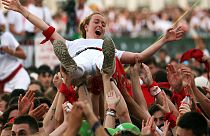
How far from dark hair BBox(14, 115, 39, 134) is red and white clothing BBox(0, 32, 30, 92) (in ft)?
21.0

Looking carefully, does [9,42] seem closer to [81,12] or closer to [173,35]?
[173,35]

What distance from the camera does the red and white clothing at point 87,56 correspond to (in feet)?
36.0

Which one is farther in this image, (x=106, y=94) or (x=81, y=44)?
(x=81, y=44)

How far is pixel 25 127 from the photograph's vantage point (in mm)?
10094

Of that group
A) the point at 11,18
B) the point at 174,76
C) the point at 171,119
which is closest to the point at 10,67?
the point at 11,18

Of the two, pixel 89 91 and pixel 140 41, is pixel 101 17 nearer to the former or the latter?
pixel 89 91

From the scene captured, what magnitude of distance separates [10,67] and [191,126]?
7.84 meters

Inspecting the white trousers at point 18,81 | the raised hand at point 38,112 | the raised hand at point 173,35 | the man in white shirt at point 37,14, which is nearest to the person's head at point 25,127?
the raised hand at point 38,112

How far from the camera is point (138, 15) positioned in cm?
3709

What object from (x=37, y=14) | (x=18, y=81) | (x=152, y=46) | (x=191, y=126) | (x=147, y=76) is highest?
(x=37, y=14)

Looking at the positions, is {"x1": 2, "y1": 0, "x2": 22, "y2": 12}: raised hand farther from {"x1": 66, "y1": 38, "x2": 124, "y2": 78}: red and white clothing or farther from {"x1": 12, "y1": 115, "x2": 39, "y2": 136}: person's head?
{"x1": 12, "y1": 115, "x2": 39, "y2": 136}: person's head

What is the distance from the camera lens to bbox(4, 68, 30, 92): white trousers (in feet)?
54.2

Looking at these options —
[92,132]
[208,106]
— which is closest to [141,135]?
[92,132]

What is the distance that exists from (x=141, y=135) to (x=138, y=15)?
27.6m
